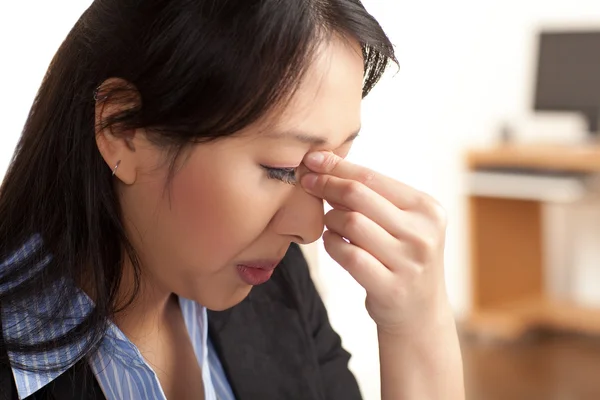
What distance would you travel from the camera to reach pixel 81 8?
6.43ft

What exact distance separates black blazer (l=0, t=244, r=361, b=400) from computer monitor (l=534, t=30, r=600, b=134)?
10.7ft

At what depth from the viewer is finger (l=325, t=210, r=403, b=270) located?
3.69 feet

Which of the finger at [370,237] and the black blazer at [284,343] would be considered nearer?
the finger at [370,237]

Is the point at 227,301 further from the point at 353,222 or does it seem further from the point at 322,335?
the point at 322,335

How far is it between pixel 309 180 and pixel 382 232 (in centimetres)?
11

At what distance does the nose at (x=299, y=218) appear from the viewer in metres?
1.12

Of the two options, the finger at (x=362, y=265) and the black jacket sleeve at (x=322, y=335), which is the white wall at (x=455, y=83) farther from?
the finger at (x=362, y=265)

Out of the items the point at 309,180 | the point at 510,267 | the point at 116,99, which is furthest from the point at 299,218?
the point at 510,267

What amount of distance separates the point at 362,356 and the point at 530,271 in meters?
2.00

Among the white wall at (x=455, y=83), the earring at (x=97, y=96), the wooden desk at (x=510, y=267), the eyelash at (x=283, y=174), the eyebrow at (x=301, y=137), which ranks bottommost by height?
→ the wooden desk at (x=510, y=267)

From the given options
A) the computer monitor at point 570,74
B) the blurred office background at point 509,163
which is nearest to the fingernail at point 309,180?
the blurred office background at point 509,163

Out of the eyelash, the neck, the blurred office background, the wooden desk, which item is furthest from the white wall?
the eyelash

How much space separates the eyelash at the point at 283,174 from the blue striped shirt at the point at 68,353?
270mm

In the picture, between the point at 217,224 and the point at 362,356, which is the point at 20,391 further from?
the point at 362,356
